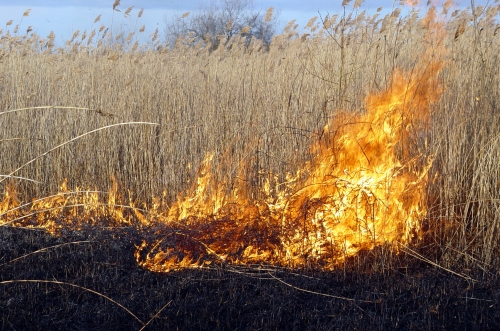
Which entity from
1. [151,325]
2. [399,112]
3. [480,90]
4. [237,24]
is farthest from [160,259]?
[237,24]

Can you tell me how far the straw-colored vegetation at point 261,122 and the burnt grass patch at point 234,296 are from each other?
444 mm

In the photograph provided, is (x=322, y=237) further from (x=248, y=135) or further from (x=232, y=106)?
(x=232, y=106)

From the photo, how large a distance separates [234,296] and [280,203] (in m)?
0.97

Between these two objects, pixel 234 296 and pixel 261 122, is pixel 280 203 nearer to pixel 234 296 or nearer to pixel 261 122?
pixel 234 296

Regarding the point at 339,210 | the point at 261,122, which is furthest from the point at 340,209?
the point at 261,122

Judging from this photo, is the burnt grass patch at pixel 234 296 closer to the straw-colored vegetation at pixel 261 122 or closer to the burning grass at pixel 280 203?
the burning grass at pixel 280 203

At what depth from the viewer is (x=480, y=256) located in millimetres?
3535

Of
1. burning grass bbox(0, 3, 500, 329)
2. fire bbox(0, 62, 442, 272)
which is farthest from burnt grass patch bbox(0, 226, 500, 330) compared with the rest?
fire bbox(0, 62, 442, 272)

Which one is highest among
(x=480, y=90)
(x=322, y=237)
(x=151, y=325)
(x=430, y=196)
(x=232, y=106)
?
(x=480, y=90)

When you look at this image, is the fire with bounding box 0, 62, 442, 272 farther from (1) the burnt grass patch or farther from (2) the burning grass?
(1) the burnt grass patch

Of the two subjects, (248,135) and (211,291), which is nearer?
(211,291)

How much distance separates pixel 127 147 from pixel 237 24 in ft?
44.6

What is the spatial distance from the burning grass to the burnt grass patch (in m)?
0.01

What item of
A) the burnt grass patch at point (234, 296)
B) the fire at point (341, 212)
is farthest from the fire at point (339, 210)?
the burnt grass patch at point (234, 296)
